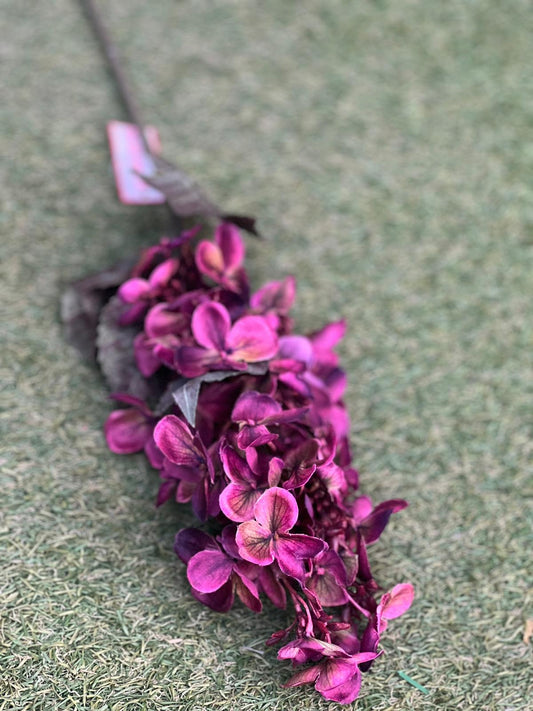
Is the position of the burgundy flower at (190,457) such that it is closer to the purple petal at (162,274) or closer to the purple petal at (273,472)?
the purple petal at (273,472)

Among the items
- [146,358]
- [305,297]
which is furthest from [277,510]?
[305,297]

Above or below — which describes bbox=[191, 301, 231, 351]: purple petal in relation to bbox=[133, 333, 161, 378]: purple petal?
above

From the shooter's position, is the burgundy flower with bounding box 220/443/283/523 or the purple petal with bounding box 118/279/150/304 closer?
the burgundy flower with bounding box 220/443/283/523

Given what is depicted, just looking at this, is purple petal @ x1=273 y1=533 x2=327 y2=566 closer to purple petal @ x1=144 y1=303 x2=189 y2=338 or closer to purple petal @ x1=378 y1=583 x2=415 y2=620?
purple petal @ x1=378 y1=583 x2=415 y2=620

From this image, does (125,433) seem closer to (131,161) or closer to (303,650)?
(303,650)

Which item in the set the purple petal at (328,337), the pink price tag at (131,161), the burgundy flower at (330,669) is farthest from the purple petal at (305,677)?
the pink price tag at (131,161)

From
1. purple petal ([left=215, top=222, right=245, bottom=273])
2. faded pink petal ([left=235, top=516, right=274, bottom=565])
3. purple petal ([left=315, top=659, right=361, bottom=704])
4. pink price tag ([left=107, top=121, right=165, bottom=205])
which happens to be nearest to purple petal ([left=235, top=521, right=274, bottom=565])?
faded pink petal ([left=235, top=516, right=274, bottom=565])
